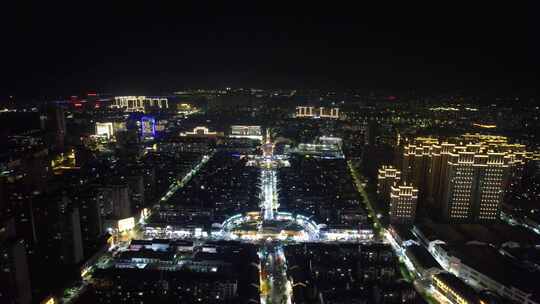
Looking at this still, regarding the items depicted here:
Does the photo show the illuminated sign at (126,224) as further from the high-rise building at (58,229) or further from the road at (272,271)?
the road at (272,271)

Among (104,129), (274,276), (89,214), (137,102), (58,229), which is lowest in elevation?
(274,276)

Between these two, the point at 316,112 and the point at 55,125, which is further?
the point at 316,112

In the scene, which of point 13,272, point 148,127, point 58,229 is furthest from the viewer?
point 148,127

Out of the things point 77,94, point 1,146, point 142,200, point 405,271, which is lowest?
point 405,271

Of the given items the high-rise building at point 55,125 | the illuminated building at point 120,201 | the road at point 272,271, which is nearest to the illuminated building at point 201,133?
the high-rise building at point 55,125

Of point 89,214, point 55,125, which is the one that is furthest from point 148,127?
point 89,214

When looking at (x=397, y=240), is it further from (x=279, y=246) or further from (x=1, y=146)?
(x=1, y=146)

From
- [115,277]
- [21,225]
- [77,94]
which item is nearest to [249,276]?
[115,277]

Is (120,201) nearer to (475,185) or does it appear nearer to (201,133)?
(475,185)
